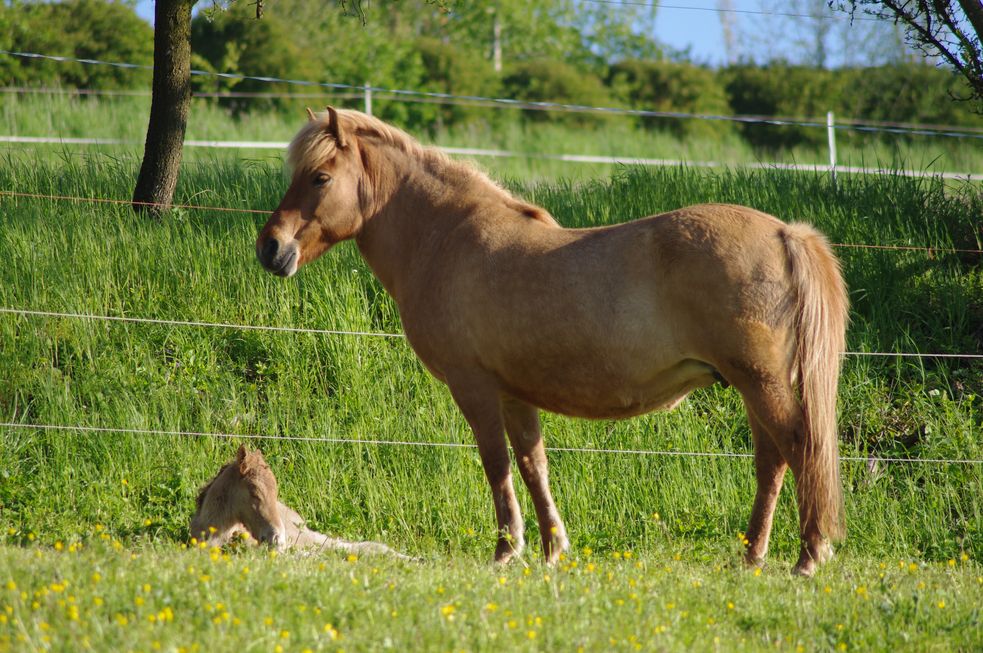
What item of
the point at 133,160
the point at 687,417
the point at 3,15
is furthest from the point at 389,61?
the point at 687,417

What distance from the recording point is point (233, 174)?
10211 mm

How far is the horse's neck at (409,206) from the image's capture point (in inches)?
229

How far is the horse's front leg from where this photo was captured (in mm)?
5449

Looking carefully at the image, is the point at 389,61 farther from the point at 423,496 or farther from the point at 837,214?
the point at 423,496

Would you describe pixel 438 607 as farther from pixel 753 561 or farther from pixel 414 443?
A: pixel 414 443

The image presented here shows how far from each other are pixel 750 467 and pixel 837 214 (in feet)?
10.4

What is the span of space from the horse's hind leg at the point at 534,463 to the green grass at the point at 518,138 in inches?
263

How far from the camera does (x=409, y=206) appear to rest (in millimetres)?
5914

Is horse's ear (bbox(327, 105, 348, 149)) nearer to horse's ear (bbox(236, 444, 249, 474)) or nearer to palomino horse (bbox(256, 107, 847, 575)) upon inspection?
palomino horse (bbox(256, 107, 847, 575))

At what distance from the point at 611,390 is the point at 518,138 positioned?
17.9 metres

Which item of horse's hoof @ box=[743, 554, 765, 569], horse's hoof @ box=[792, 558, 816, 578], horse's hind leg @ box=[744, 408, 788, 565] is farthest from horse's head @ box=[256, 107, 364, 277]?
horse's hoof @ box=[792, 558, 816, 578]

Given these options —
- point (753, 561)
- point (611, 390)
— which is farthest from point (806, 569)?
point (611, 390)

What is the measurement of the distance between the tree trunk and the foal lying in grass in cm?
357

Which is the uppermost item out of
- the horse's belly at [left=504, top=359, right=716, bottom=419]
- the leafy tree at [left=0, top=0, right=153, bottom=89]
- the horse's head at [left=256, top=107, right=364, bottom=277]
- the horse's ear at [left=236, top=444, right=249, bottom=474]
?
the leafy tree at [left=0, top=0, right=153, bottom=89]
